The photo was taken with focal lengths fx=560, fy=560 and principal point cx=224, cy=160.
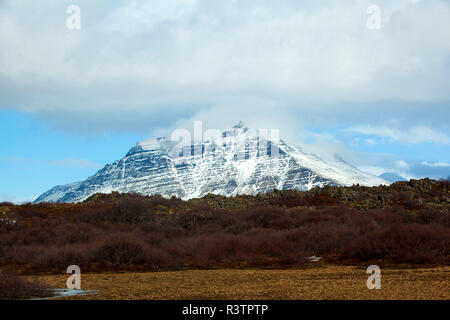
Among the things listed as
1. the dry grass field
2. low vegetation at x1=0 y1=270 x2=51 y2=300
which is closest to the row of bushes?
the dry grass field

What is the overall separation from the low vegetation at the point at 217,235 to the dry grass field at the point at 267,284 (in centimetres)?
222

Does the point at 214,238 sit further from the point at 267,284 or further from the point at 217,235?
the point at 267,284

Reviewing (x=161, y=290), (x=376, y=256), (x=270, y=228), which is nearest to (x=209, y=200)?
(x=270, y=228)

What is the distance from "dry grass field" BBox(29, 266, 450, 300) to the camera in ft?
53.2

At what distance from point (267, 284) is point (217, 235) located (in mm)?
13278

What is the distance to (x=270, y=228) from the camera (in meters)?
36.2

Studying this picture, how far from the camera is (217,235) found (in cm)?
3250

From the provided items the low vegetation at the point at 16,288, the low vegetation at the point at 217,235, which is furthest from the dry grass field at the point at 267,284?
the low vegetation at the point at 217,235

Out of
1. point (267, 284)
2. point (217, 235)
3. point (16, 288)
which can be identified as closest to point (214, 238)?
point (217, 235)

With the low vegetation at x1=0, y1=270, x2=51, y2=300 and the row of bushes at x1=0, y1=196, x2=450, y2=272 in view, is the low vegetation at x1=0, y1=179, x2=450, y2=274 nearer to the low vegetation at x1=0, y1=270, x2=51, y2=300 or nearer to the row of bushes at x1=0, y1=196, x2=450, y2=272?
the row of bushes at x1=0, y1=196, x2=450, y2=272

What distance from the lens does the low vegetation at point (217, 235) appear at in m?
26.8

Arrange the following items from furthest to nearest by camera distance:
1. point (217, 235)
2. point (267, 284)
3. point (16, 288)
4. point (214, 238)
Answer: point (217, 235), point (214, 238), point (267, 284), point (16, 288)
